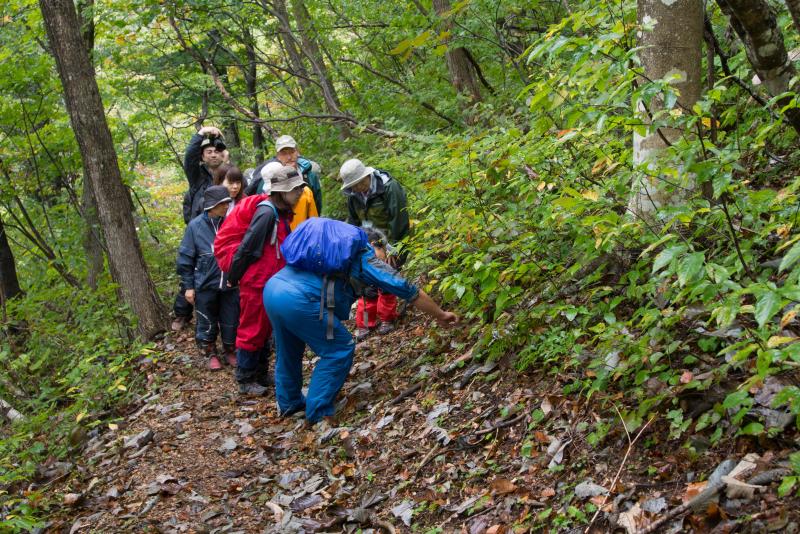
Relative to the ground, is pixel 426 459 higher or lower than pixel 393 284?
lower

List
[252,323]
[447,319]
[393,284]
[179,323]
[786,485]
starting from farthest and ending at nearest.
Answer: [179,323]
[252,323]
[447,319]
[393,284]
[786,485]

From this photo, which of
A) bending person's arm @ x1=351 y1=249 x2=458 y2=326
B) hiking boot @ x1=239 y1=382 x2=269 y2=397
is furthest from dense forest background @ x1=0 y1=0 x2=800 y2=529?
hiking boot @ x1=239 y1=382 x2=269 y2=397

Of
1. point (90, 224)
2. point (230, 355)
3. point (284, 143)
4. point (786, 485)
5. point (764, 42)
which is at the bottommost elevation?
Answer: point (786, 485)

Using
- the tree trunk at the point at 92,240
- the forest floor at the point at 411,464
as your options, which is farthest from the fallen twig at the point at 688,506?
the tree trunk at the point at 92,240

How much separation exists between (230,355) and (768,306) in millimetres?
6916

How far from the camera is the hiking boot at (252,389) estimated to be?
24.0 ft

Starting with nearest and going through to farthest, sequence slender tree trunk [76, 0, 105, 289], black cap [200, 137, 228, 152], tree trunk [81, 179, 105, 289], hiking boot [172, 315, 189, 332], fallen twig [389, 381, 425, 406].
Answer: fallen twig [389, 381, 425, 406]
black cap [200, 137, 228, 152]
hiking boot [172, 315, 189, 332]
slender tree trunk [76, 0, 105, 289]
tree trunk [81, 179, 105, 289]

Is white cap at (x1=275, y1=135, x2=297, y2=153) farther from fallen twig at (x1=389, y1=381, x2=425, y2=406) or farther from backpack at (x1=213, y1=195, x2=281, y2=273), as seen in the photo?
fallen twig at (x1=389, y1=381, x2=425, y2=406)

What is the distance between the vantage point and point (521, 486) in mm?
3943

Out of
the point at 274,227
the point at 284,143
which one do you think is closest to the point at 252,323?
the point at 274,227

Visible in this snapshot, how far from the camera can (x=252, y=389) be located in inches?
289

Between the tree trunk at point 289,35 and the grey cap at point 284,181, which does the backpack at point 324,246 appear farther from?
the tree trunk at point 289,35

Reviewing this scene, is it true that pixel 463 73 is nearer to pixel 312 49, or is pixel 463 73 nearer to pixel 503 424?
pixel 312 49

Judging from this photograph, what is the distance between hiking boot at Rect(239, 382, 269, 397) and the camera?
7312 mm
